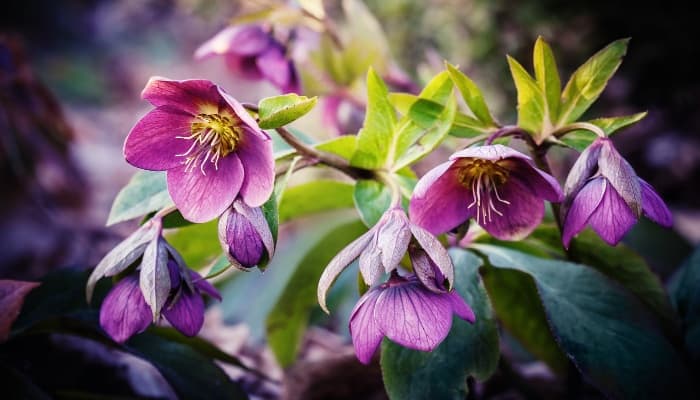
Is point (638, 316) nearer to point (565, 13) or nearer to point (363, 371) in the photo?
point (363, 371)

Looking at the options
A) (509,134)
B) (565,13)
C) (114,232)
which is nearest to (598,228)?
(509,134)

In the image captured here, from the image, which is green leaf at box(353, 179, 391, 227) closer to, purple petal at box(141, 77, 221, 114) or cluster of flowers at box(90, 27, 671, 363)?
cluster of flowers at box(90, 27, 671, 363)

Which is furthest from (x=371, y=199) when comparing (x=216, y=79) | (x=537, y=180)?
(x=216, y=79)

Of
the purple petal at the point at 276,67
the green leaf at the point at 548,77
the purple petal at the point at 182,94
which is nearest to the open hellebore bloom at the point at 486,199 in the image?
the green leaf at the point at 548,77

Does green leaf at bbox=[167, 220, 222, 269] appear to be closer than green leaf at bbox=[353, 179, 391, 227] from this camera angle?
No

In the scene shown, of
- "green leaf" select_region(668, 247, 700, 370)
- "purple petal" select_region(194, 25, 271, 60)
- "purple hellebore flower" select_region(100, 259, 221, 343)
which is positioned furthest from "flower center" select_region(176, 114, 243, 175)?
"green leaf" select_region(668, 247, 700, 370)

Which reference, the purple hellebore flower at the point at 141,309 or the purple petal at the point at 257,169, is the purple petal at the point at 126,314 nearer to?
the purple hellebore flower at the point at 141,309
